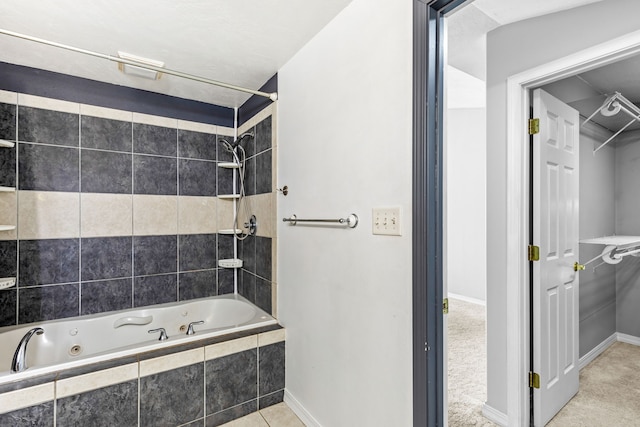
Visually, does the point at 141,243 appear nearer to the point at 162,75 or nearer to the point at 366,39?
the point at 162,75

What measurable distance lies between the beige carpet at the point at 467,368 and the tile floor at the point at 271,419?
38.2 inches

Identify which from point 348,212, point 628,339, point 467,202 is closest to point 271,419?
point 348,212

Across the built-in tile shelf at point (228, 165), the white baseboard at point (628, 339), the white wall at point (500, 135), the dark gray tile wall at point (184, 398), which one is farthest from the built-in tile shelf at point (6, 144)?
the white baseboard at point (628, 339)

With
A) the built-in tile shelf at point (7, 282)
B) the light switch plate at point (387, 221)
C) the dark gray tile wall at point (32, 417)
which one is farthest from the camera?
the built-in tile shelf at point (7, 282)

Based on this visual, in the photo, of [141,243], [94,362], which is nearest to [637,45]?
[94,362]

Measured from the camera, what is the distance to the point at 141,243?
2.63m

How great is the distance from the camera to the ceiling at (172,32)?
A: 1.58m

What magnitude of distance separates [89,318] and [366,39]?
2.71 m

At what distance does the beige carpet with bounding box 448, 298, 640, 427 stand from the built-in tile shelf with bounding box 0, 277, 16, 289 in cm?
296

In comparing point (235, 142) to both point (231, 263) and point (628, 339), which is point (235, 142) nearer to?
→ point (231, 263)

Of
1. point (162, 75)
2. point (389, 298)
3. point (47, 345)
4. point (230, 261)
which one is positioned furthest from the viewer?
point (230, 261)

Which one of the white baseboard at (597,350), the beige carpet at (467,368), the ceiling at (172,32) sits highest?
the ceiling at (172,32)

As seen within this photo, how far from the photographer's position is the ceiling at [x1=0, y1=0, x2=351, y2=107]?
158cm

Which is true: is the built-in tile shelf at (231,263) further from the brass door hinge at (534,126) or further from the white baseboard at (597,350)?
the white baseboard at (597,350)
